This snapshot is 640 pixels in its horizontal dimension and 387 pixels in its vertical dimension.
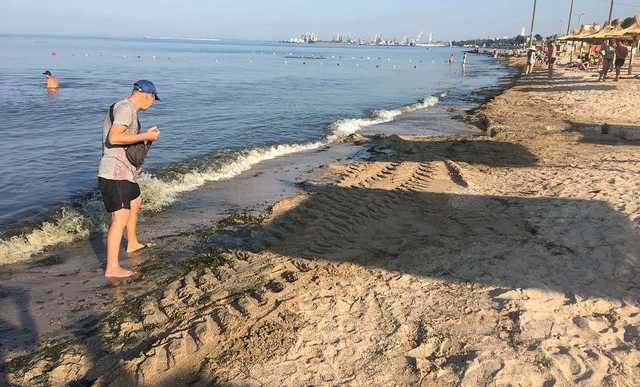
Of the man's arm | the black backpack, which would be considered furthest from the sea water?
the man's arm

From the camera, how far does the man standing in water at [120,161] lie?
4.23 meters

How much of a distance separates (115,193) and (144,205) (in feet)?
8.92

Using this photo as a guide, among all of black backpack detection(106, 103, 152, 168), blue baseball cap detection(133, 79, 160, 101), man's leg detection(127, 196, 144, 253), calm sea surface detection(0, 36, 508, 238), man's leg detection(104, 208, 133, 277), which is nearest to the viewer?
blue baseball cap detection(133, 79, 160, 101)

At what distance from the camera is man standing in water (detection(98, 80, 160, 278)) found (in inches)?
167

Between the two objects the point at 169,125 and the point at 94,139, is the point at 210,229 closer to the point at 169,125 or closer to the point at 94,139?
the point at 94,139

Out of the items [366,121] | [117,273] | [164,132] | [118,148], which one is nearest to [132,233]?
[117,273]

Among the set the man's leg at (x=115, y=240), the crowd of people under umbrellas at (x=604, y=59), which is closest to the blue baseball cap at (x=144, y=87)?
the man's leg at (x=115, y=240)

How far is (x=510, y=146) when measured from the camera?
391 inches

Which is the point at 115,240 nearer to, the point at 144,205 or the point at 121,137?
→ the point at 121,137

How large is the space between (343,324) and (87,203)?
223 inches

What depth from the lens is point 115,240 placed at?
15.2 feet

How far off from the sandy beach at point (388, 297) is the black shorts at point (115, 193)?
830mm

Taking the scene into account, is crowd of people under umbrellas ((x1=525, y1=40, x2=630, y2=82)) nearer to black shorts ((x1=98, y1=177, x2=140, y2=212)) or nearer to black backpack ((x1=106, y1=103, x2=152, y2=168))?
black backpack ((x1=106, y1=103, x2=152, y2=168))

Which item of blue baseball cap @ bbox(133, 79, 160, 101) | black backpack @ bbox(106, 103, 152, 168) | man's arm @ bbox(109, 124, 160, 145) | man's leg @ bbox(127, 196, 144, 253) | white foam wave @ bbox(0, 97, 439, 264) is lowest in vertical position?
white foam wave @ bbox(0, 97, 439, 264)
